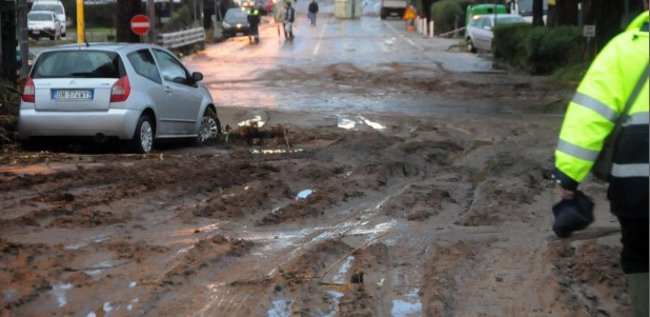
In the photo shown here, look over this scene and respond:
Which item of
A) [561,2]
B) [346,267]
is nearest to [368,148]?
[346,267]

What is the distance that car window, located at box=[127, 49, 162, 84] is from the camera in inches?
520

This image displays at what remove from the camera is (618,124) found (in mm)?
4246

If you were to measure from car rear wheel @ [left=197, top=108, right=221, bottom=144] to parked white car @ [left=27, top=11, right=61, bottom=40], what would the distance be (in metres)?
37.0

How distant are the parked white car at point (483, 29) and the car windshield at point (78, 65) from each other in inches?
1092

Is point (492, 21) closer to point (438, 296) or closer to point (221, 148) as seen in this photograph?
point (221, 148)

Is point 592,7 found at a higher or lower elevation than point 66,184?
higher

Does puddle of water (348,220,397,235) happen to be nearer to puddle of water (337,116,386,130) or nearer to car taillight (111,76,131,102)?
car taillight (111,76,131,102)

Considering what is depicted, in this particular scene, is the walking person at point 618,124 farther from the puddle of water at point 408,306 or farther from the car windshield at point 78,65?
the car windshield at point 78,65

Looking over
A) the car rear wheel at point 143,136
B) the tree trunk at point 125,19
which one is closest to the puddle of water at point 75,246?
the car rear wheel at point 143,136

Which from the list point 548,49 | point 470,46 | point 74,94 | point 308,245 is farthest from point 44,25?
point 308,245

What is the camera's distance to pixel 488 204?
9.27 metres

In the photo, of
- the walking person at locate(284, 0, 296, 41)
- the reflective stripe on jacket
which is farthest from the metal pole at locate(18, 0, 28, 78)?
the walking person at locate(284, 0, 296, 41)

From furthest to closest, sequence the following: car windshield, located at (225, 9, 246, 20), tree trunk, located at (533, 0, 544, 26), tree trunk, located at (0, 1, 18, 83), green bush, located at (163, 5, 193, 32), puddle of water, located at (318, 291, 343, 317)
Result: car windshield, located at (225, 9, 246, 20) < green bush, located at (163, 5, 193, 32) < tree trunk, located at (533, 0, 544, 26) < tree trunk, located at (0, 1, 18, 83) < puddle of water, located at (318, 291, 343, 317)

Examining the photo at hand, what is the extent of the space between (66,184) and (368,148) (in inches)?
174
